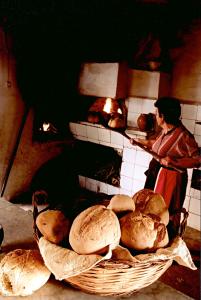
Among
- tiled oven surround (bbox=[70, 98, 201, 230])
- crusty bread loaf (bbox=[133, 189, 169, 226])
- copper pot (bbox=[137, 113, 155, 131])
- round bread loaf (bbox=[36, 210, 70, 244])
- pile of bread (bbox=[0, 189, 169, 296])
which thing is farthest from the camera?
copper pot (bbox=[137, 113, 155, 131])

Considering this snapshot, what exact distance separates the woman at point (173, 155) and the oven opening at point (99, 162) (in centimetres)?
204

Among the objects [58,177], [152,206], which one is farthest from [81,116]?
[152,206]

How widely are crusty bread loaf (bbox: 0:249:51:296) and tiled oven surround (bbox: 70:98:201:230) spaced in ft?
12.0

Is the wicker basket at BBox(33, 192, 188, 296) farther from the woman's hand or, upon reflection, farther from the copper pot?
the copper pot

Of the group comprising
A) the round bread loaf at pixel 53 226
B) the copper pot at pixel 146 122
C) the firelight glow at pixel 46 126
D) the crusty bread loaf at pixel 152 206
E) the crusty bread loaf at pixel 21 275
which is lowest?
the crusty bread loaf at pixel 21 275

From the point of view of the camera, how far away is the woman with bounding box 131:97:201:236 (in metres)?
3.45

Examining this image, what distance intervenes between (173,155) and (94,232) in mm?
2611

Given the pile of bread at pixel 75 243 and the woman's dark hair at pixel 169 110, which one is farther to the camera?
the woman's dark hair at pixel 169 110

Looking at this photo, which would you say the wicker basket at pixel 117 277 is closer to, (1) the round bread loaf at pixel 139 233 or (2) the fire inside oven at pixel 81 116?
(1) the round bread loaf at pixel 139 233

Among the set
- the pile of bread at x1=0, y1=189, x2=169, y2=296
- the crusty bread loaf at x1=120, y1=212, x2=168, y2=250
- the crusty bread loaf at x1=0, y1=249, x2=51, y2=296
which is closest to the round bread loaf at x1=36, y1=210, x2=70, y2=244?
the pile of bread at x1=0, y1=189, x2=169, y2=296

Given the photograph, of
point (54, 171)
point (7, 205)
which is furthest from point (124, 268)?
point (54, 171)

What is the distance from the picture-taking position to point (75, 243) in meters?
1.11

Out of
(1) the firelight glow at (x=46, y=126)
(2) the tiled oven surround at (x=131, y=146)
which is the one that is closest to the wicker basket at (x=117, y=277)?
(2) the tiled oven surround at (x=131, y=146)

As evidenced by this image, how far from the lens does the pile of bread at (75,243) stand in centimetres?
108
